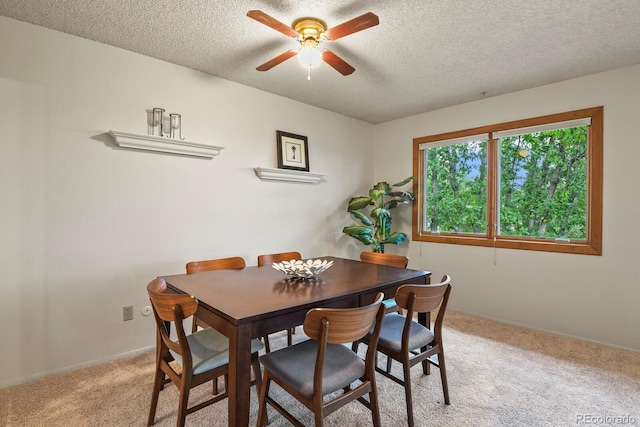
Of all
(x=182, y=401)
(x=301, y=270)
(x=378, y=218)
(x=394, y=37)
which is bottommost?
(x=182, y=401)

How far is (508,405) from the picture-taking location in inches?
75.7

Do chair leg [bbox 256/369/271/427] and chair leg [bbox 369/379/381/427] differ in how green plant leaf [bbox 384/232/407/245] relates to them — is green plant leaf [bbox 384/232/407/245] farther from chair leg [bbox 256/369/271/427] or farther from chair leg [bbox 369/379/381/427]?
chair leg [bbox 256/369/271/427]

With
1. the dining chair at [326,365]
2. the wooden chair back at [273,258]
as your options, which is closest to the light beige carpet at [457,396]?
the dining chair at [326,365]

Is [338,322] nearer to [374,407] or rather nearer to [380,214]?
[374,407]

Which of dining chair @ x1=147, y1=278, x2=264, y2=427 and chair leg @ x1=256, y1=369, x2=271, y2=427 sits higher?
dining chair @ x1=147, y1=278, x2=264, y2=427

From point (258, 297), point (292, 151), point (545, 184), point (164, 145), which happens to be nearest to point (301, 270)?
point (258, 297)

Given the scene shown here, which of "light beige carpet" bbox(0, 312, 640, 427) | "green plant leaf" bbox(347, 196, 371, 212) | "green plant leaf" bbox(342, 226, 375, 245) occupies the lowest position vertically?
"light beige carpet" bbox(0, 312, 640, 427)

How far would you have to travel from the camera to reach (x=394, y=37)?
229cm

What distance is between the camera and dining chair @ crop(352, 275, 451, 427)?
1644 millimetres

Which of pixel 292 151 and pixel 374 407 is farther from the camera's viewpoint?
pixel 292 151

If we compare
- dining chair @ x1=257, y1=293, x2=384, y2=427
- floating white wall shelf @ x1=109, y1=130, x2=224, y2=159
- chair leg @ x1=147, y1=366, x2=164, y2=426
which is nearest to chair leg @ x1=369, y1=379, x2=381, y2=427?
dining chair @ x1=257, y1=293, x2=384, y2=427

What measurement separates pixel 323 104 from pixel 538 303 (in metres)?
3.24

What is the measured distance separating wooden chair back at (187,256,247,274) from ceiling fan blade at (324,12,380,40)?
1.79 m

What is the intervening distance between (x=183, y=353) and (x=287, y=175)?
237 cm
